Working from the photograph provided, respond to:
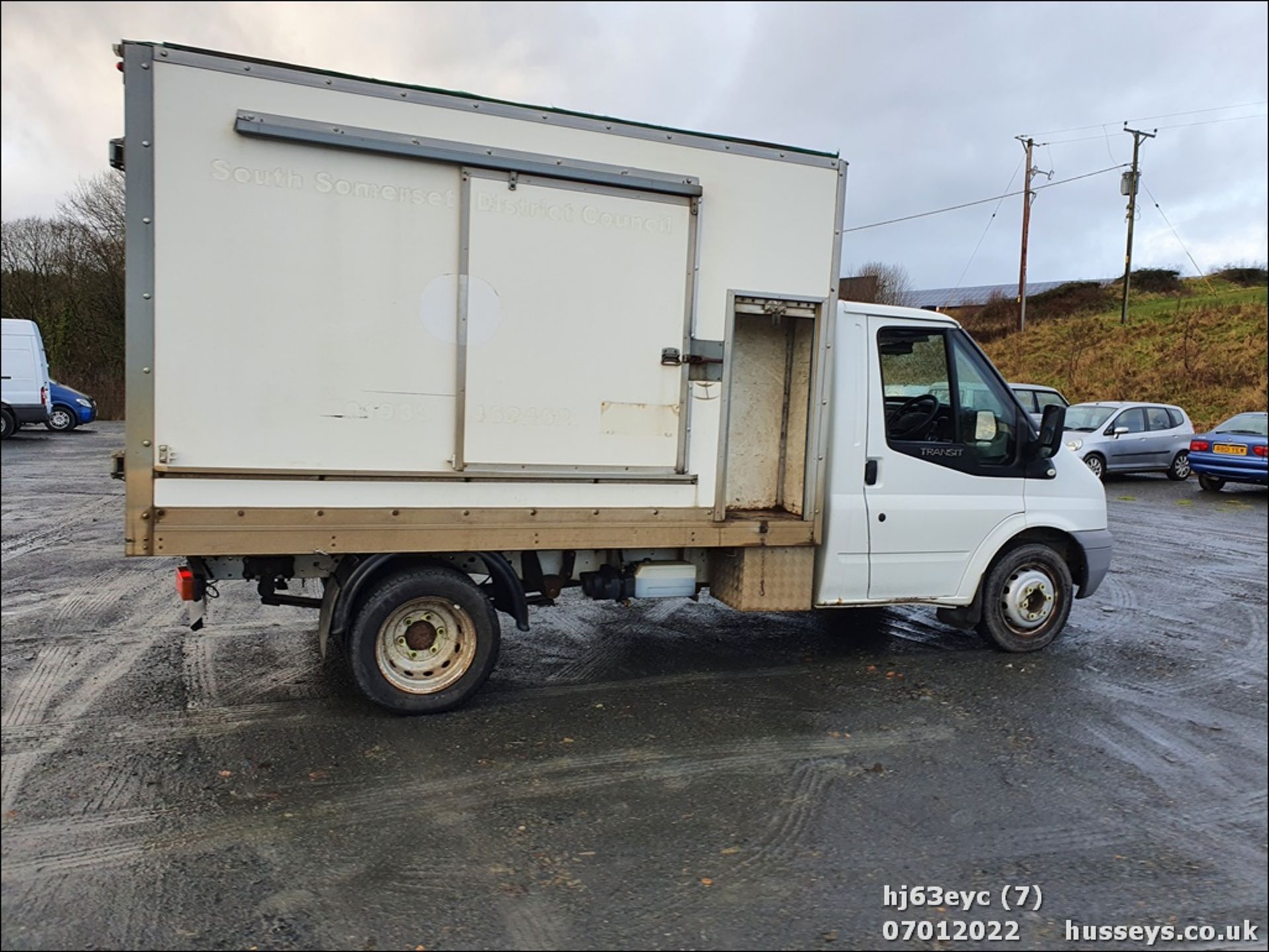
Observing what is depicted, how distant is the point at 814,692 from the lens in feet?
17.6

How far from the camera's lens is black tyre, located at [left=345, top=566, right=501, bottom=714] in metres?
4.60

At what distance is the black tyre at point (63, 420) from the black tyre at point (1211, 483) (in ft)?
77.4

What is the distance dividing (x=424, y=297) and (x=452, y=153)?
0.74 meters

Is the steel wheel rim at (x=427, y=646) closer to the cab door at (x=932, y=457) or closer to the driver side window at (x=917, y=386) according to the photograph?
the cab door at (x=932, y=457)

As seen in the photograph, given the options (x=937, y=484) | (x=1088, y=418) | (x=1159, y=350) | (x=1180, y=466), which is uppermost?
(x=1159, y=350)

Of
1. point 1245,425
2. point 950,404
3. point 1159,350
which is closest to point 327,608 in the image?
point 950,404

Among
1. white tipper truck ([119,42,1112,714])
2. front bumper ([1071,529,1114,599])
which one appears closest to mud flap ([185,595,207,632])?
white tipper truck ([119,42,1112,714])

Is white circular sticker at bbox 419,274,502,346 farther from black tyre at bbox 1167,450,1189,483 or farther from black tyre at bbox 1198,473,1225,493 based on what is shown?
black tyre at bbox 1167,450,1189,483

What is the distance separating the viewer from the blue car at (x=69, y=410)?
20.5 metres

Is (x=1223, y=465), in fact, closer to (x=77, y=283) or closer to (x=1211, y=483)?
(x=1211, y=483)

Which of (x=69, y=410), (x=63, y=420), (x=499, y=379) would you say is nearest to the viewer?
(x=499, y=379)

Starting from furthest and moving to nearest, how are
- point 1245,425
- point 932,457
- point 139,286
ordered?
point 1245,425
point 932,457
point 139,286

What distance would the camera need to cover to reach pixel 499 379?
4.59 m

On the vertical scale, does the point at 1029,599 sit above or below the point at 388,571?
below
